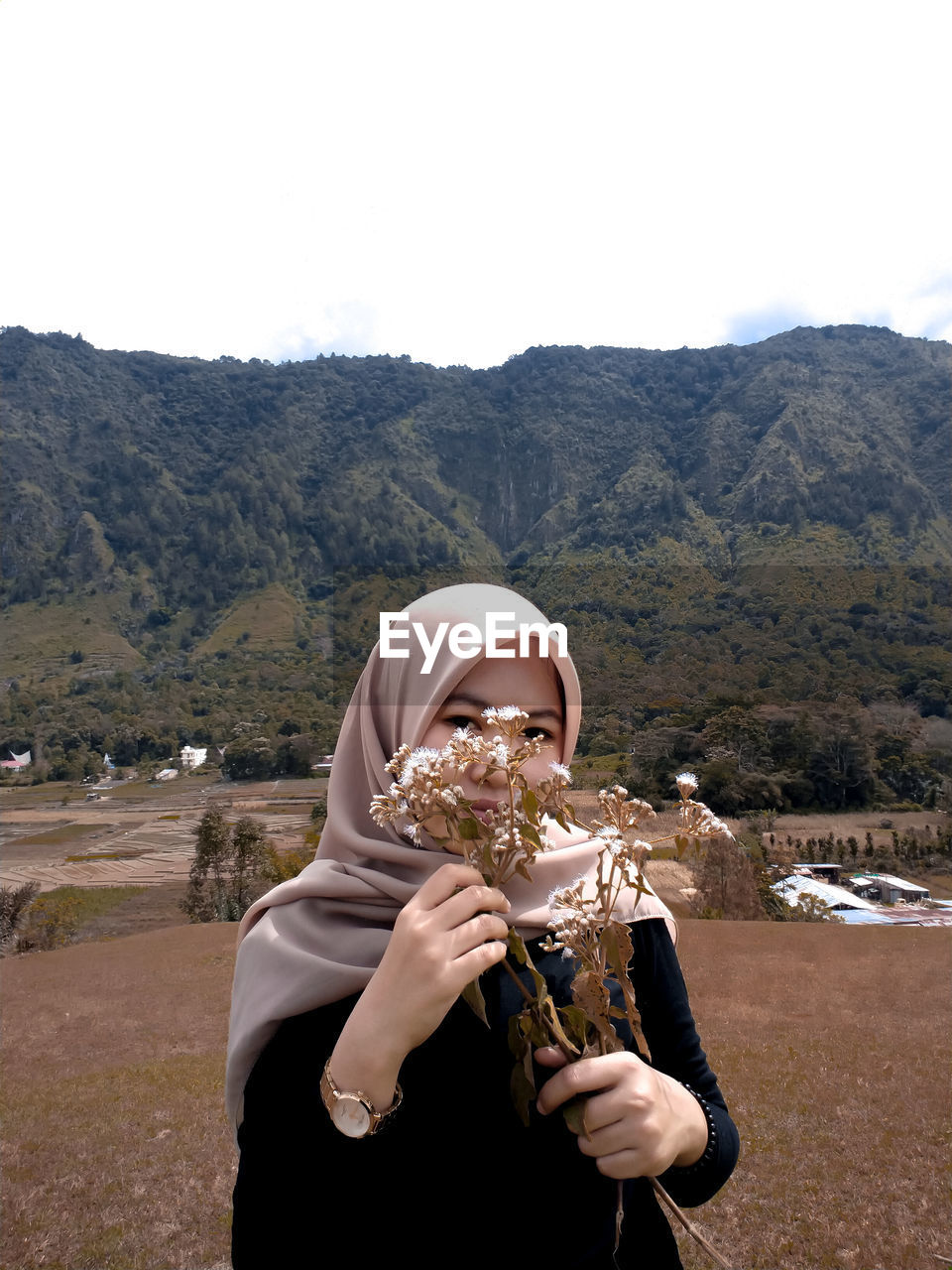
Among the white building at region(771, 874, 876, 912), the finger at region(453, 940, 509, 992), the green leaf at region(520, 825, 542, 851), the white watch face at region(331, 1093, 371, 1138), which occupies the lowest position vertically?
the white building at region(771, 874, 876, 912)

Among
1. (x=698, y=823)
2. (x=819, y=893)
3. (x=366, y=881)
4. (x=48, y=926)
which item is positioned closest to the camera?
(x=698, y=823)

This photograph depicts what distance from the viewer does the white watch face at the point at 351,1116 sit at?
92cm

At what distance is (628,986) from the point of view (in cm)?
84

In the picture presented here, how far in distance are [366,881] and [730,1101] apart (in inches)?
294

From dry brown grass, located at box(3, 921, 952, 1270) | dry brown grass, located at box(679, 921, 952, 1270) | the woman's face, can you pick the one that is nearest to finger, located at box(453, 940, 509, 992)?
the woman's face

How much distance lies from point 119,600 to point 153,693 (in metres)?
20.9

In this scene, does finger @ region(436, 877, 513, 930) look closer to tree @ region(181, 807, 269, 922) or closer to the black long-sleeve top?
the black long-sleeve top

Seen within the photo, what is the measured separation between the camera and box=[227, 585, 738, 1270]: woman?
2.95 feet

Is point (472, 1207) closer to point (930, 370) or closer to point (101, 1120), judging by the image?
point (101, 1120)

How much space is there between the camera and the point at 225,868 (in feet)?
89.3

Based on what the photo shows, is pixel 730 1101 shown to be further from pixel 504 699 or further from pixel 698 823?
pixel 698 823

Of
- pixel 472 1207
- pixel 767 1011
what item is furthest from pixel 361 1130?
pixel 767 1011

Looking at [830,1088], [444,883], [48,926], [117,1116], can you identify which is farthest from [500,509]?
[444,883]

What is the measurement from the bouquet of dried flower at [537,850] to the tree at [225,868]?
1021 inches
